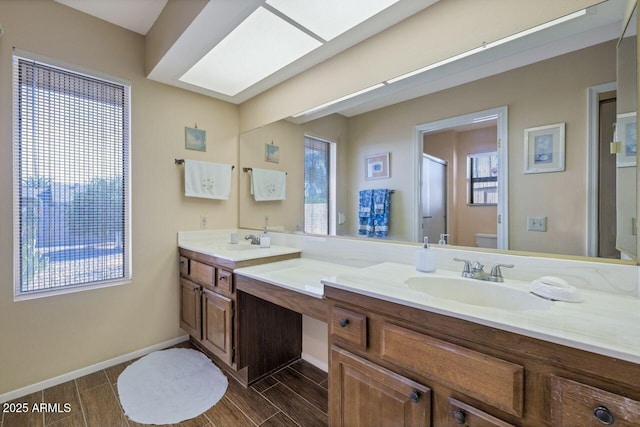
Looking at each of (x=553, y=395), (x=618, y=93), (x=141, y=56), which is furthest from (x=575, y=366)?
(x=141, y=56)

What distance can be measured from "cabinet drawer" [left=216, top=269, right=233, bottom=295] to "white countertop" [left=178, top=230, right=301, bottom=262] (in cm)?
12

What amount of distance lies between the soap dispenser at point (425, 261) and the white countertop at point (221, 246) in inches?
42.7

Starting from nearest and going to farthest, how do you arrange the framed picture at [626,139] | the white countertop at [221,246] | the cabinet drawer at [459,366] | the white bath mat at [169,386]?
the cabinet drawer at [459,366], the framed picture at [626,139], the white bath mat at [169,386], the white countertop at [221,246]

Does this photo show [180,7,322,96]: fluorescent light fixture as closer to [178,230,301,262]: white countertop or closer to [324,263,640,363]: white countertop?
[178,230,301,262]: white countertop

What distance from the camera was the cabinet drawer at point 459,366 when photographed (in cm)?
76

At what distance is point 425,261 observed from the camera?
4.51 feet

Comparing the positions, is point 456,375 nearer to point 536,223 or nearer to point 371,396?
point 371,396

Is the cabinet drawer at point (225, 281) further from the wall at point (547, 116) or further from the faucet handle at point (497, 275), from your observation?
the wall at point (547, 116)

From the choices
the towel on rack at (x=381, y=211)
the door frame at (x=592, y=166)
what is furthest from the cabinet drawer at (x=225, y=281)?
the door frame at (x=592, y=166)

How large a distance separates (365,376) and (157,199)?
7.19 feet

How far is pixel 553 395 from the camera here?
704 millimetres

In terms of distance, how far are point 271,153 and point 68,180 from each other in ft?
5.07

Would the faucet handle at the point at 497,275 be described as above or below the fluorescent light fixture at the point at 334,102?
below

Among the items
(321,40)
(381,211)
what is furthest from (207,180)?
(381,211)
